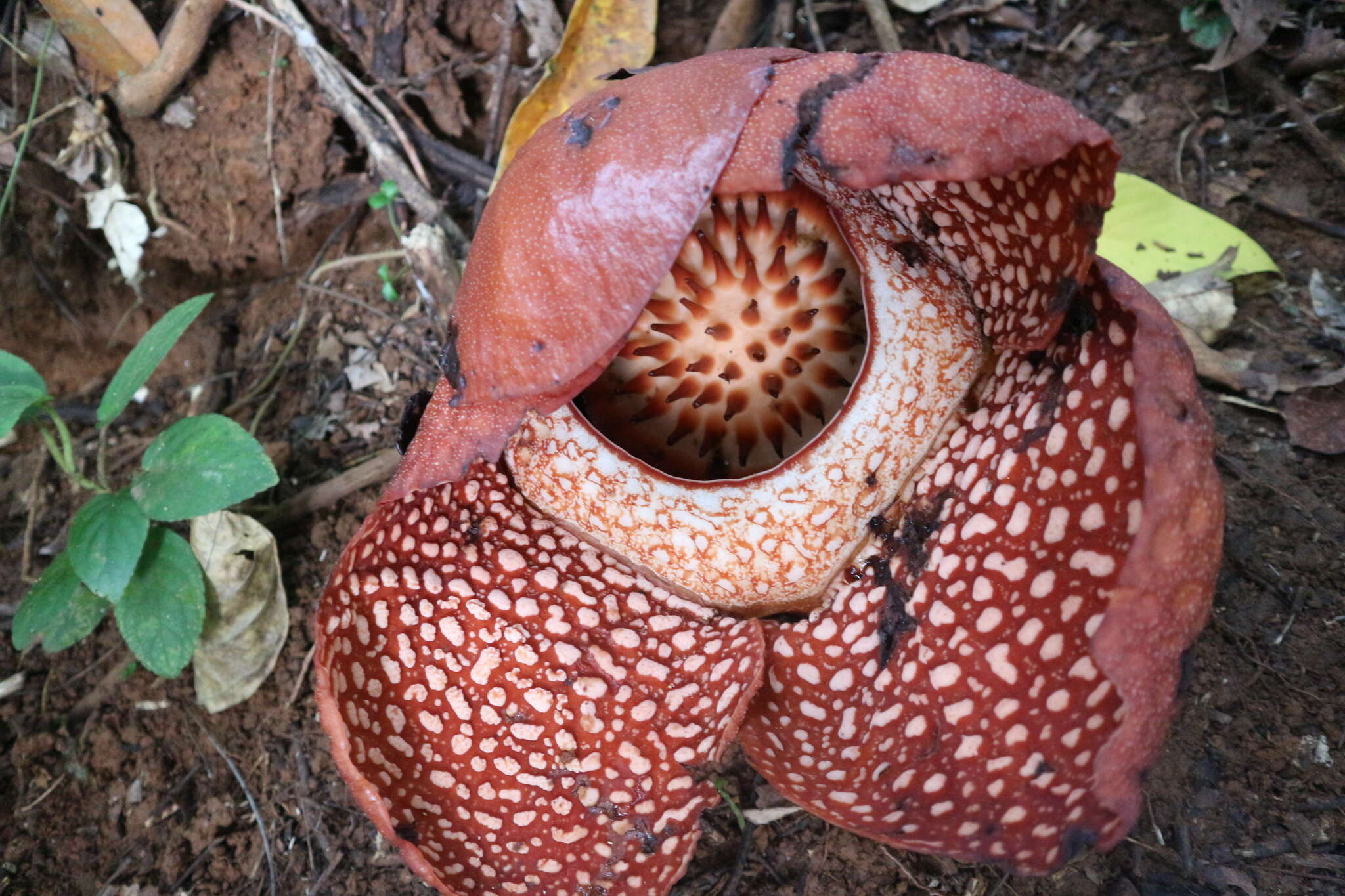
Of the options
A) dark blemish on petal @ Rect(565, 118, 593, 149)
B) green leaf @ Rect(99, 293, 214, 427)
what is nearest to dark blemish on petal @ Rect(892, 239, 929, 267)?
dark blemish on petal @ Rect(565, 118, 593, 149)

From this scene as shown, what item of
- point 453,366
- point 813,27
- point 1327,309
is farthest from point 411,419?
point 1327,309

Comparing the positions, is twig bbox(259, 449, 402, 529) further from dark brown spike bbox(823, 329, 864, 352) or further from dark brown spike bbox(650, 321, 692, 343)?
dark brown spike bbox(823, 329, 864, 352)

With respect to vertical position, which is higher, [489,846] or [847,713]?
[847,713]

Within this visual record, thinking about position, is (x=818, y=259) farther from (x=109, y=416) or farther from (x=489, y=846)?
(x=109, y=416)

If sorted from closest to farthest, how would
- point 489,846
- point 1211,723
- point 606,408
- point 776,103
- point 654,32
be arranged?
point 776,103 < point 489,846 < point 1211,723 < point 606,408 < point 654,32

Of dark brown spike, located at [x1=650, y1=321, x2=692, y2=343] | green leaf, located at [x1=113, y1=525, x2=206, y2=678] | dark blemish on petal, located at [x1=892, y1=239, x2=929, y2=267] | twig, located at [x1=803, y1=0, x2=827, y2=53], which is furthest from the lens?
twig, located at [x1=803, y1=0, x2=827, y2=53]

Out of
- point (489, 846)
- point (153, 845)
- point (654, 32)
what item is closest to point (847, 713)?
point (489, 846)

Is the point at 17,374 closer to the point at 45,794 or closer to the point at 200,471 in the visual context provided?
the point at 200,471
